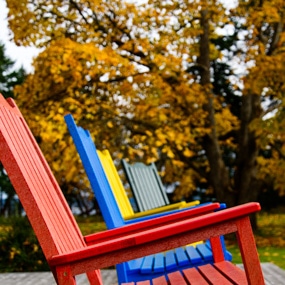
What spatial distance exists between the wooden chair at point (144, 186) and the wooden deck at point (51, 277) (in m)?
0.86

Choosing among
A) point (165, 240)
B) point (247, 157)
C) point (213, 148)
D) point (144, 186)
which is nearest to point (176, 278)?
point (165, 240)

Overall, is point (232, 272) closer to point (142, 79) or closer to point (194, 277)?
point (194, 277)

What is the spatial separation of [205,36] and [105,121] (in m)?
2.65

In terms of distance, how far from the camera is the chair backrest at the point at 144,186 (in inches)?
277

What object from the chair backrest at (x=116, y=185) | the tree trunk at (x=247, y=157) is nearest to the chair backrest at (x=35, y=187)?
the chair backrest at (x=116, y=185)

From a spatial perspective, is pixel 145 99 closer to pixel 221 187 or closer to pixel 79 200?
A: pixel 221 187

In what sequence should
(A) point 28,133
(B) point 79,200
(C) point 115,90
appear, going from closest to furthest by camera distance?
(A) point 28,133 < (C) point 115,90 < (B) point 79,200

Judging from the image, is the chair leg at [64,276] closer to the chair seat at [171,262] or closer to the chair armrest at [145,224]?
the chair armrest at [145,224]

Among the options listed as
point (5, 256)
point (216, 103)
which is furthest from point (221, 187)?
point (5, 256)

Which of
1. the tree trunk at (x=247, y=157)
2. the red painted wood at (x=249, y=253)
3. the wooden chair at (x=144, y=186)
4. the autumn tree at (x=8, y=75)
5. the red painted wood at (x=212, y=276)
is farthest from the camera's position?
the autumn tree at (x=8, y=75)

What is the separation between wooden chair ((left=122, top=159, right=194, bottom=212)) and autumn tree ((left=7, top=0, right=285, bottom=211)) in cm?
276

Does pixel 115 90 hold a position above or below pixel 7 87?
below

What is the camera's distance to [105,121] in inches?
494

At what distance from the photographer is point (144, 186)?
751cm
